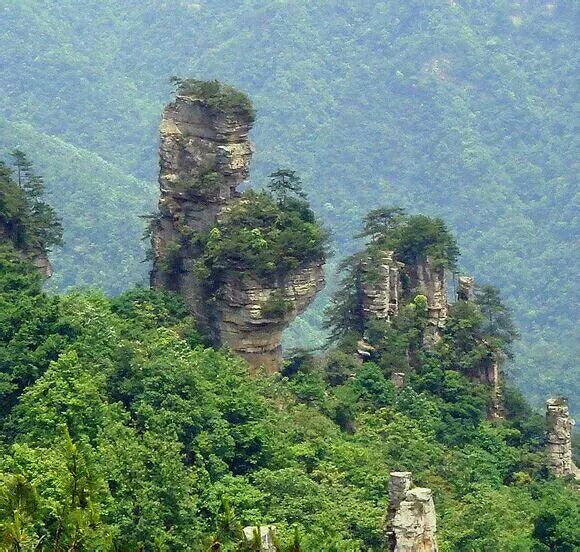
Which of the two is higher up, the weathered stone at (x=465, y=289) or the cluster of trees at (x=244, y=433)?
the weathered stone at (x=465, y=289)

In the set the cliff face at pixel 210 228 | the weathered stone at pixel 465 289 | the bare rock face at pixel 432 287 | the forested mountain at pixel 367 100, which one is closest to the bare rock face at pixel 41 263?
the cliff face at pixel 210 228

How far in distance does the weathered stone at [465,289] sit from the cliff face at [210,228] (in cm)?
615

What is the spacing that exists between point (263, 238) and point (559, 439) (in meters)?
9.67

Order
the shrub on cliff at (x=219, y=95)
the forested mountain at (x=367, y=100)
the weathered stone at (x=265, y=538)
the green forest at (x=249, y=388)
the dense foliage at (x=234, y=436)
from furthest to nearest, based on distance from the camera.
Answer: the forested mountain at (x=367, y=100)
the shrub on cliff at (x=219, y=95)
the dense foliage at (x=234, y=436)
the green forest at (x=249, y=388)
the weathered stone at (x=265, y=538)

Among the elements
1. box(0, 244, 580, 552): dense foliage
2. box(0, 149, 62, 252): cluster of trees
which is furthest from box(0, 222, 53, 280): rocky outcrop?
box(0, 244, 580, 552): dense foliage

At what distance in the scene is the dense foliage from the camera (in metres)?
27.1

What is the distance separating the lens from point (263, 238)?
3812 cm

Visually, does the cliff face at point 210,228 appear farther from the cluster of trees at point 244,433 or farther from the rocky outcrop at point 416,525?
the rocky outcrop at point 416,525

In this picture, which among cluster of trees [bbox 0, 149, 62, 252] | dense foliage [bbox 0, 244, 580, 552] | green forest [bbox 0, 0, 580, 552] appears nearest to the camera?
green forest [bbox 0, 0, 580, 552]

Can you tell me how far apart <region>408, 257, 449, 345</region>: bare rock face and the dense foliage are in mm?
666

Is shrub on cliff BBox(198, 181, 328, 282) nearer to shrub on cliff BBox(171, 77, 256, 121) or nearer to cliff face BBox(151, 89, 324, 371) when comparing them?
cliff face BBox(151, 89, 324, 371)

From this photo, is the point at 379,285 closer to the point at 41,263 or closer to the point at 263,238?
the point at 263,238

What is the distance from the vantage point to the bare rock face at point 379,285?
138 feet

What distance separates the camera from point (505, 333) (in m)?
44.7
